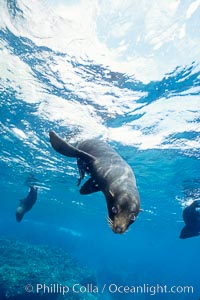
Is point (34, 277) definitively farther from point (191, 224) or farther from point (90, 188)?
point (90, 188)

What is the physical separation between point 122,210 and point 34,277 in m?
19.1

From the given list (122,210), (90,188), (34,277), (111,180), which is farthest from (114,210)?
(34,277)

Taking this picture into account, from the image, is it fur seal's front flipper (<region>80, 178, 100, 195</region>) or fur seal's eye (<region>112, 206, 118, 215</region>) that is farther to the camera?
fur seal's front flipper (<region>80, 178, 100, 195</region>)

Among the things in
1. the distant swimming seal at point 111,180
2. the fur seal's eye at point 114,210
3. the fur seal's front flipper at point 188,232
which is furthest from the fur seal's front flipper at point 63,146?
the fur seal's front flipper at point 188,232

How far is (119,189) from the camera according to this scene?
3.59 metres

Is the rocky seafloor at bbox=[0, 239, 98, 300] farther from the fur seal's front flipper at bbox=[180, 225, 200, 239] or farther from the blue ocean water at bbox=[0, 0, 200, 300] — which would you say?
the fur seal's front flipper at bbox=[180, 225, 200, 239]

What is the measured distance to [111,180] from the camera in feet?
13.0

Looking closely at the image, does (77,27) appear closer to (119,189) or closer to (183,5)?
(183,5)

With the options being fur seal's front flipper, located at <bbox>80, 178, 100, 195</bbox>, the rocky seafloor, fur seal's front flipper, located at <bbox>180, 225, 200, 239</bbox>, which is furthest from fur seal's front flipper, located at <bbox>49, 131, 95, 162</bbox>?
the rocky seafloor

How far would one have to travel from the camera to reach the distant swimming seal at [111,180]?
3.22 m

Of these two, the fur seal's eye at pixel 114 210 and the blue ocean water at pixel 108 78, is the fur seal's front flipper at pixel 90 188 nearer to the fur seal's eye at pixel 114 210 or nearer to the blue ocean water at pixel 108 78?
the fur seal's eye at pixel 114 210

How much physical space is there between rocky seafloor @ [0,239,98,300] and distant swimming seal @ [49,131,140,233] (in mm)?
15984

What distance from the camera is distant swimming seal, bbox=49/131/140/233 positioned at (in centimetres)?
322

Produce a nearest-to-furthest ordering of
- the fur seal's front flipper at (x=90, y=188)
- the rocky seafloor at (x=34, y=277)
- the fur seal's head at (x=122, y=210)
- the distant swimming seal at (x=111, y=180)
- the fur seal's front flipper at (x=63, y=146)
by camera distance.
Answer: the fur seal's head at (x=122, y=210) → the distant swimming seal at (x=111, y=180) → the fur seal's front flipper at (x=63, y=146) → the fur seal's front flipper at (x=90, y=188) → the rocky seafloor at (x=34, y=277)
